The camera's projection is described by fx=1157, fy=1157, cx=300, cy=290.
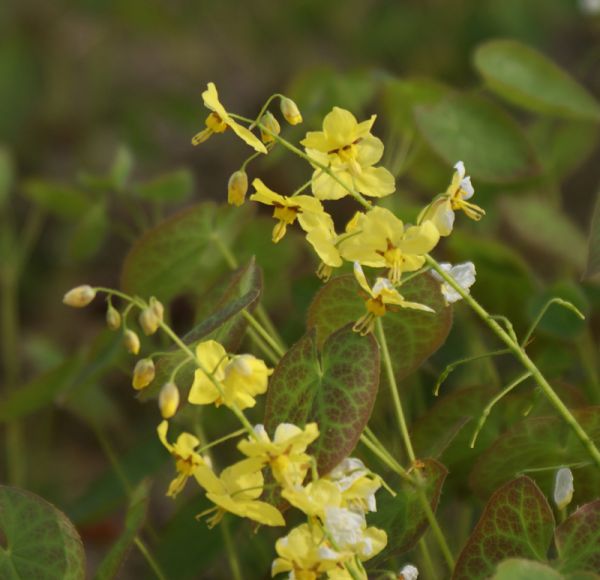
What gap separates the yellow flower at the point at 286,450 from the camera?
626 millimetres

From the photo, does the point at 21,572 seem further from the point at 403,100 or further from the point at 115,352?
the point at 403,100

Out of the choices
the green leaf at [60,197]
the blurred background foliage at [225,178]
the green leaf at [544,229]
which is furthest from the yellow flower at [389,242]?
the green leaf at [60,197]

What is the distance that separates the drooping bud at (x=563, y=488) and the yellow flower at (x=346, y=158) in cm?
21

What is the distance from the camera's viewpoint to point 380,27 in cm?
230

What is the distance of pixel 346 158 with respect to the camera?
2.35 ft

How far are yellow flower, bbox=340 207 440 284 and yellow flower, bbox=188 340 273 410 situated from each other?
0.09 meters

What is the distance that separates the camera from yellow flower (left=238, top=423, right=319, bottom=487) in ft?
2.06

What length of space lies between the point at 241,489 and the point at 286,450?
0.04m

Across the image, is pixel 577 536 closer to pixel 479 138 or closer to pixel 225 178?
pixel 479 138

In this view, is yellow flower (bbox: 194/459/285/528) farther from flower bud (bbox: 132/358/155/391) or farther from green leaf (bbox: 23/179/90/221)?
green leaf (bbox: 23/179/90/221)

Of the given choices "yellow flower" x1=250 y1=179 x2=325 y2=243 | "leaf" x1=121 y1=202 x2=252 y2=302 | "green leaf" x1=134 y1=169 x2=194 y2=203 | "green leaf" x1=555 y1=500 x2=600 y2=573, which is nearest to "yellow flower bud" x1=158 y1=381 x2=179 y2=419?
"yellow flower" x1=250 y1=179 x2=325 y2=243

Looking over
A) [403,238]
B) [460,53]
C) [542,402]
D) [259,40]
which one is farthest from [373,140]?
[259,40]

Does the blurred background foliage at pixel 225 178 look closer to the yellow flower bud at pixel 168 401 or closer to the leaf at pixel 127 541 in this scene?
the leaf at pixel 127 541

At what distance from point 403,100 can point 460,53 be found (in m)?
0.98
